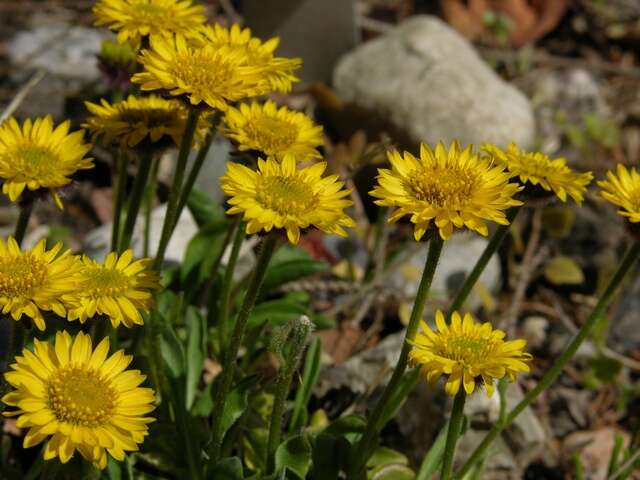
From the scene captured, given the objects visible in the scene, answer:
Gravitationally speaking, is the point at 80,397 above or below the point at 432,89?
below

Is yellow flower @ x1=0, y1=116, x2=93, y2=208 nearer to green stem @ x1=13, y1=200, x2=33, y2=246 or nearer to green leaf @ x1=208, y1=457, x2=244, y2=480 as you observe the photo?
green stem @ x1=13, y1=200, x2=33, y2=246

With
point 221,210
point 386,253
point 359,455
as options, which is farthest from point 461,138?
point 359,455

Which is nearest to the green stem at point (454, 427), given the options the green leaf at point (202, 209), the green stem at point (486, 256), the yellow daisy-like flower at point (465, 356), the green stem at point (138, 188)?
the yellow daisy-like flower at point (465, 356)

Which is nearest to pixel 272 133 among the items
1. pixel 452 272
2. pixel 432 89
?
pixel 452 272

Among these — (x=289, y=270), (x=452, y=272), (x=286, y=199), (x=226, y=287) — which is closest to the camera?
(x=286, y=199)

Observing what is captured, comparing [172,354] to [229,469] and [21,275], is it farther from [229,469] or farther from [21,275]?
[21,275]

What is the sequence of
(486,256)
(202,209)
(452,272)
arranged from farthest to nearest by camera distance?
(452,272) < (202,209) < (486,256)

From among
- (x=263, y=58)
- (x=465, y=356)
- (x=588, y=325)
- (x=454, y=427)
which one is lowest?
(x=454, y=427)
